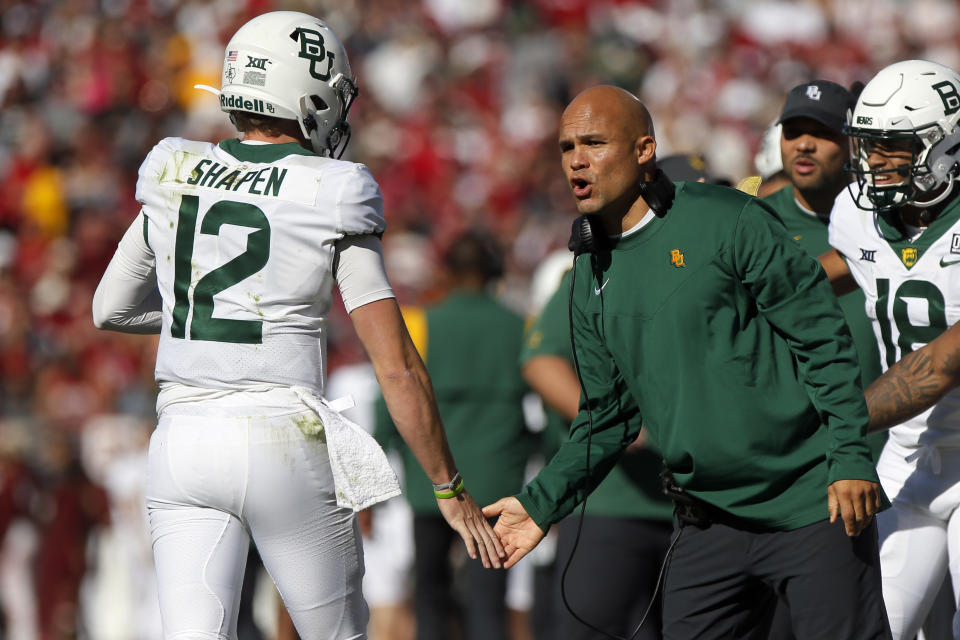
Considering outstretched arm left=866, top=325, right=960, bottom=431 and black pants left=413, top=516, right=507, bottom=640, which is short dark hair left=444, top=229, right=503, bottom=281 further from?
outstretched arm left=866, top=325, right=960, bottom=431

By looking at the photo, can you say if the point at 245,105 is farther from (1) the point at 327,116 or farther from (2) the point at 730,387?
(2) the point at 730,387

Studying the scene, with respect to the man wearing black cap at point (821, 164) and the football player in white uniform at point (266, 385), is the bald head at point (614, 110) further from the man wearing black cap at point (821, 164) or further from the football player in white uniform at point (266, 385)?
the man wearing black cap at point (821, 164)

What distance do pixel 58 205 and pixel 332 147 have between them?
391 inches

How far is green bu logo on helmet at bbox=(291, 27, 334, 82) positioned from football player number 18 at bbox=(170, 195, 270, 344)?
517mm

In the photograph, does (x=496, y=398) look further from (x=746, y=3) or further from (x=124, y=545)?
(x=746, y=3)

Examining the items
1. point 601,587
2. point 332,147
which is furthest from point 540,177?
point 332,147

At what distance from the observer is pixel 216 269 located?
144 inches

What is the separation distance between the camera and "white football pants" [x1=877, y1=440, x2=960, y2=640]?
4.47 m

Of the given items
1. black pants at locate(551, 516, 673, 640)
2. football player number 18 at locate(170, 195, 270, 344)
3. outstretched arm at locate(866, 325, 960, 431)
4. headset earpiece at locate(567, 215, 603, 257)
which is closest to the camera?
football player number 18 at locate(170, 195, 270, 344)

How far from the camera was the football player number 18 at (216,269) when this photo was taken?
11.9 ft

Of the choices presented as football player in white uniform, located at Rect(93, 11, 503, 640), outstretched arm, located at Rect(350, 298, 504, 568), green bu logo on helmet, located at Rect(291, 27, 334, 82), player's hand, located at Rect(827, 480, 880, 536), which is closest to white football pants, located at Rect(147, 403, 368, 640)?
football player in white uniform, located at Rect(93, 11, 503, 640)

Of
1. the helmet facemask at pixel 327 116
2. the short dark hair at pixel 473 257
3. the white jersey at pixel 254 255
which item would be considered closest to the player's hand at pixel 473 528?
the white jersey at pixel 254 255

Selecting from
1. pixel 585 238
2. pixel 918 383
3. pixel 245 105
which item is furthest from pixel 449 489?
pixel 918 383

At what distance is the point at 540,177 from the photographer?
13.8 m
